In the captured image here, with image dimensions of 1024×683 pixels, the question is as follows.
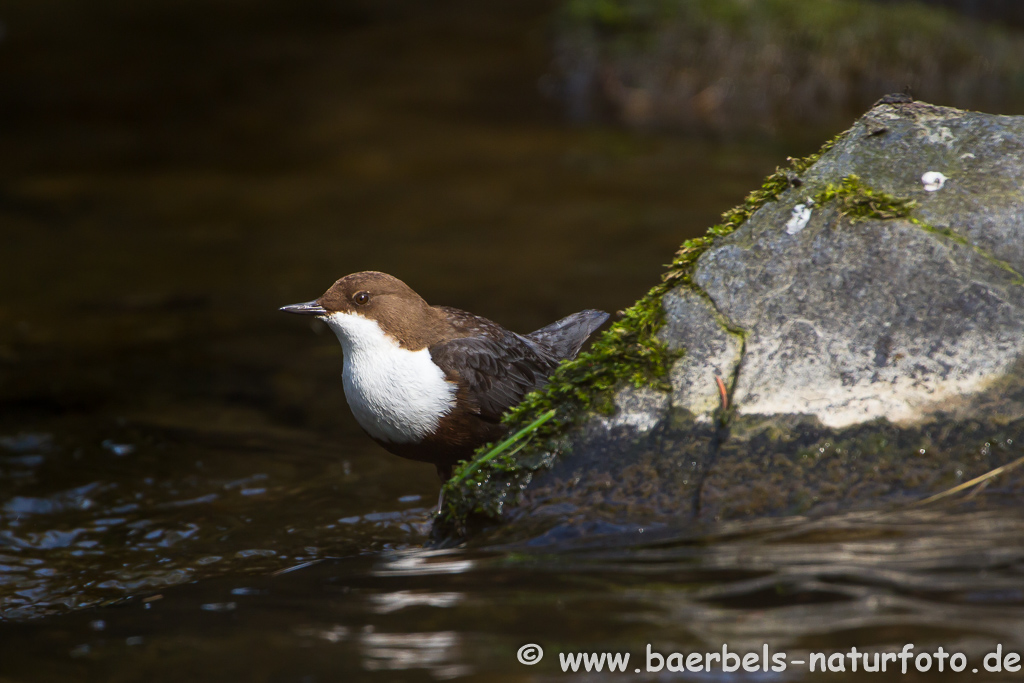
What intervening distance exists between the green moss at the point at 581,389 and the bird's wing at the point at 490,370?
448 mm

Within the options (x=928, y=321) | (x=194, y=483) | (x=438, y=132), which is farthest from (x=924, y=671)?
(x=438, y=132)

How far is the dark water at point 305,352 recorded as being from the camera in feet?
9.07

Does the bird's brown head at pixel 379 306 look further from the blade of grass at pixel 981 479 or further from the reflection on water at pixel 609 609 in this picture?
the blade of grass at pixel 981 479

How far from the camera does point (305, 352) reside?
23.0ft

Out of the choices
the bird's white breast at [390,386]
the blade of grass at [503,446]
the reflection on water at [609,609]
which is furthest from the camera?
the bird's white breast at [390,386]

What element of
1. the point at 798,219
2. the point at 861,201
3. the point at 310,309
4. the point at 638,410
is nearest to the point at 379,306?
the point at 310,309

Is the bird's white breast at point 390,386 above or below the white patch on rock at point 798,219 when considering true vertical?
below

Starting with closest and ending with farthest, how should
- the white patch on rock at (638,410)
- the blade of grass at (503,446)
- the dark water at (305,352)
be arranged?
the dark water at (305,352)
the white patch on rock at (638,410)
the blade of grass at (503,446)

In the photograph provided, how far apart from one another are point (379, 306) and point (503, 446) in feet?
2.80

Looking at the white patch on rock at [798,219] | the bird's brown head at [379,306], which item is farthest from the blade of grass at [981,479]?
the bird's brown head at [379,306]

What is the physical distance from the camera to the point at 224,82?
47.8 ft

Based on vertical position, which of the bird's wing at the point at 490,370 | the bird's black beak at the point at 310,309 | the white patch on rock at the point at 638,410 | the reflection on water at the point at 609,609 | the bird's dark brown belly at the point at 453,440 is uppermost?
the bird's black beak at the point at 310,309

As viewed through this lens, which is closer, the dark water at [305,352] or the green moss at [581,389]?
the dark water at [305,352]

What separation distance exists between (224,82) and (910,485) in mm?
13420
